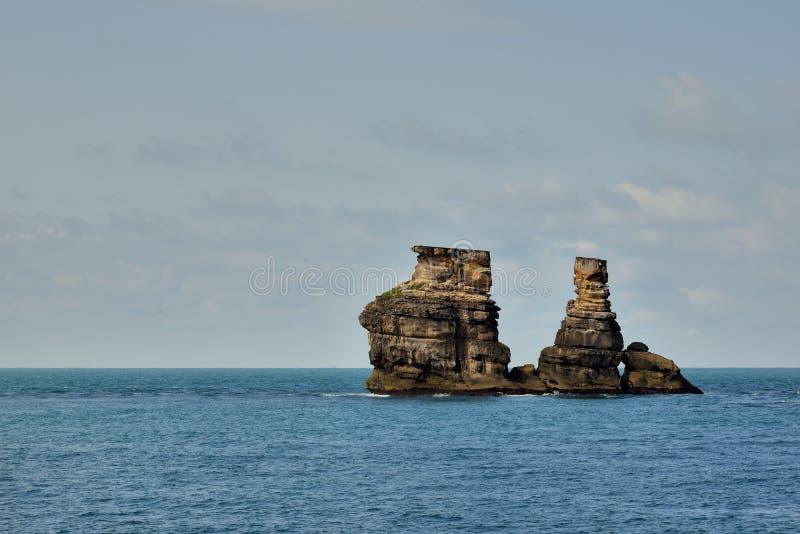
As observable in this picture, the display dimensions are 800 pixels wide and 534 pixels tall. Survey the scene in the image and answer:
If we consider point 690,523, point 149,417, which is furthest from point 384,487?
point 149,417

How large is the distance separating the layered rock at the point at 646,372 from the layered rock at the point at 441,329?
11.5 metres

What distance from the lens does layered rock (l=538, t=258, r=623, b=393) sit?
104 meters

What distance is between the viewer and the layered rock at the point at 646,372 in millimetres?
108750

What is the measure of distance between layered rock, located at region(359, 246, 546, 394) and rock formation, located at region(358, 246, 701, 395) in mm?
103

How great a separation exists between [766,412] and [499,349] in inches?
1054

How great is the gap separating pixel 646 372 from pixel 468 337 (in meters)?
21.9

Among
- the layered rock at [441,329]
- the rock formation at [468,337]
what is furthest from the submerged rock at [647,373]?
the layered rock at [441,329]

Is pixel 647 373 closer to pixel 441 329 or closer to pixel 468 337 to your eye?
pixel 468 337

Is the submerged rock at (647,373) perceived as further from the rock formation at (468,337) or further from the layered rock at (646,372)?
the rock formation at (468,337)

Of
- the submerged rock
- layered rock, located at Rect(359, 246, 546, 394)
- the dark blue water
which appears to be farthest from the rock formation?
the dark blue water

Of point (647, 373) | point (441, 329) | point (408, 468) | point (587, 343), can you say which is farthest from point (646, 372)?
point (408, 468)

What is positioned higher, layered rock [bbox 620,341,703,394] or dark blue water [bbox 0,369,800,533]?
layered rock [bbox 620,341,703,394]

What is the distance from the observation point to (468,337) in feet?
335

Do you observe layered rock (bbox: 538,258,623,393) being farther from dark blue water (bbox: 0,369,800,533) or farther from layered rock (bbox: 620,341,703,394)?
dark blue water (bbox: 0,369,800,533)
